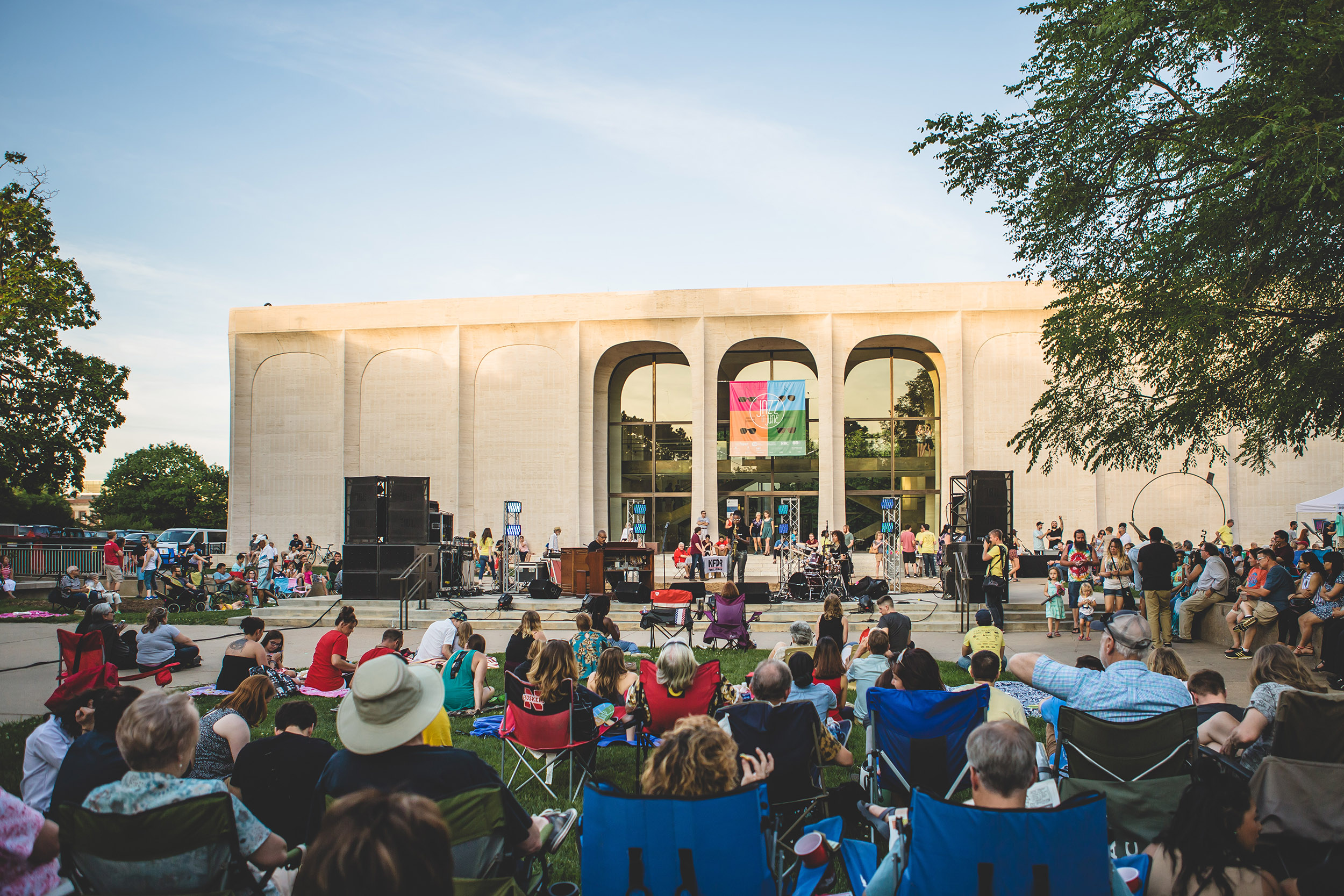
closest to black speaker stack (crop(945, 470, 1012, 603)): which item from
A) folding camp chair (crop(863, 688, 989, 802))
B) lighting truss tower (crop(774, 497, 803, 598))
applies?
lighting truss tower (crop(774, 497, 803, 598))

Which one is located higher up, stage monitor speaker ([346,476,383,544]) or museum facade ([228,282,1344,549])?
museum facade ([228,282,1344,549])

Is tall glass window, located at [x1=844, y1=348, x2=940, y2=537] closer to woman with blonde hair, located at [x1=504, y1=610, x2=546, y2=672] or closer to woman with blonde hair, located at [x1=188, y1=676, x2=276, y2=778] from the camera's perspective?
woman with blonde hair, located at [x1=504, y1=610, x2=546, y2=672]

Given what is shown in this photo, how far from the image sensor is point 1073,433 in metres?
12.2

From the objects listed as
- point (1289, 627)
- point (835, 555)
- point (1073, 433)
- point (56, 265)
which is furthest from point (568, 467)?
point (1289, 627)

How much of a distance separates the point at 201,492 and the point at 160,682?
202ft

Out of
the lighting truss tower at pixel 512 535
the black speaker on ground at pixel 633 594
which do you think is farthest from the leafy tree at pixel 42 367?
the black speaker on ground at pixel 633 594

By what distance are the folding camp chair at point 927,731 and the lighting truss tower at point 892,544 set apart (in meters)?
14.4

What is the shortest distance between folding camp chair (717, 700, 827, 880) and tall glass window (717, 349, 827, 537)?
25.0 metres

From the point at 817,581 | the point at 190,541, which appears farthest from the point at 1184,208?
the point at 190,541

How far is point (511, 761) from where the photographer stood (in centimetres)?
650

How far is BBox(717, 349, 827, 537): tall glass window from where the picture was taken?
29719 mm

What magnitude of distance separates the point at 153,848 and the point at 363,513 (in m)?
15.8

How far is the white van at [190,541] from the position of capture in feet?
93.8

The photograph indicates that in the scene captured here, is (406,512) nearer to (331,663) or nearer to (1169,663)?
(331,663)
